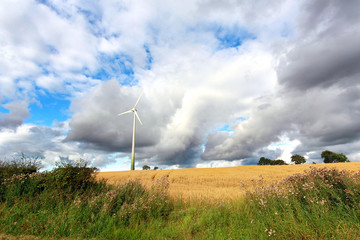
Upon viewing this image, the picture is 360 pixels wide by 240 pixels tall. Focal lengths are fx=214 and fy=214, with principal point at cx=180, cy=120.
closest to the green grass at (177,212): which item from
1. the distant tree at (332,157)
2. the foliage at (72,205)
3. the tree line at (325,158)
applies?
the foliage at (72,205)

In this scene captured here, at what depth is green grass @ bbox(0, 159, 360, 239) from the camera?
7.29m

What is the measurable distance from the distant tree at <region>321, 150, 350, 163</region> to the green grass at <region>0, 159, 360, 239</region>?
250 ft

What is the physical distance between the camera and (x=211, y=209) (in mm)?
9859

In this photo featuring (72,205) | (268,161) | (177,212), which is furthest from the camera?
(268,161)

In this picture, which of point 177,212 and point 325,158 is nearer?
point 177,212

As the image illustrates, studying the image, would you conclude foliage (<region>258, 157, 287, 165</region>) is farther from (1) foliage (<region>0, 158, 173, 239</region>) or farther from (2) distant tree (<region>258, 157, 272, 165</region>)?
(1) foliage (<region>0, 158, 173, 239</region>)

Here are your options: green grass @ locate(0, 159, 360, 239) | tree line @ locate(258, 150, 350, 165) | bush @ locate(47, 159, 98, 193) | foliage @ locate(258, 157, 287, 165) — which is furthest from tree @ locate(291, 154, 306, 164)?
bush @ locate(47, 159, 98, 193)

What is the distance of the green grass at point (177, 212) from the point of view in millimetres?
7289

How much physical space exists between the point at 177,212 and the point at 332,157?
8143cm

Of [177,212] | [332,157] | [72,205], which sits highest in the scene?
[332,157]

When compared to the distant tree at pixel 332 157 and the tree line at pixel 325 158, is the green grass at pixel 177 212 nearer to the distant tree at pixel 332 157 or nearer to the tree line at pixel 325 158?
the tree line at pixel 325 158

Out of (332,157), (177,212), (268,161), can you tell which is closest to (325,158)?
(332,157)

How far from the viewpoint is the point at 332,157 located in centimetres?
7256

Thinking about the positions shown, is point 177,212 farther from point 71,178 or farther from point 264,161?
point 264,161
